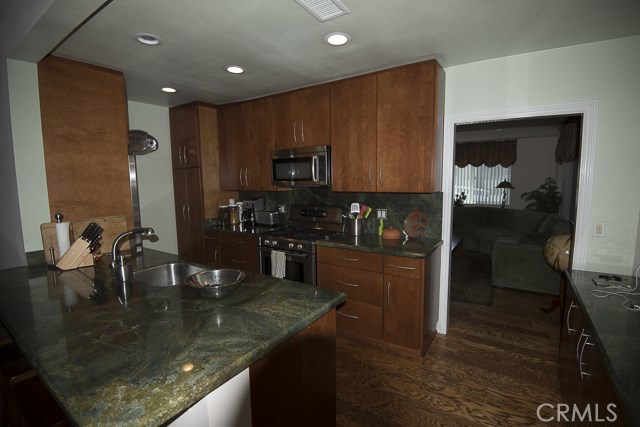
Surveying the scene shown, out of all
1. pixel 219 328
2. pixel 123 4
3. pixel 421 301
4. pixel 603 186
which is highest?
pixel 123 4

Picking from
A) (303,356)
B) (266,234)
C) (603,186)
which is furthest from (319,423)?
(603,186)

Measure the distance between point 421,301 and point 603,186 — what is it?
59.8 inches

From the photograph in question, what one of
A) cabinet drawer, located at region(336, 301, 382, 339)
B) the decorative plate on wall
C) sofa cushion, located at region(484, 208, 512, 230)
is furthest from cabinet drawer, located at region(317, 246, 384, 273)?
sofa cushion, located at region(484, 208, 512, 230)

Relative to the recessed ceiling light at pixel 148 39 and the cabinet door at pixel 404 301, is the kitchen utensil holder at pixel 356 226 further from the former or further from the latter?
the recessed ceiling light at pixel 148 39

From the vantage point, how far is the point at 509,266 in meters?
3.95

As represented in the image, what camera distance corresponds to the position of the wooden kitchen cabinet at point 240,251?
11.0ft

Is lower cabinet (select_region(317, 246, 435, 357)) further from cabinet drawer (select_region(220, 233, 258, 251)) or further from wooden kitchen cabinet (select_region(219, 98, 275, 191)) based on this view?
wooden kitchen cabinet (select_region(219, 98, 275, 191))

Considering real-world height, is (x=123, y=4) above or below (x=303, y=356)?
above

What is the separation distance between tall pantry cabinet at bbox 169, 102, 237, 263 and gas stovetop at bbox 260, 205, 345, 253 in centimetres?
104

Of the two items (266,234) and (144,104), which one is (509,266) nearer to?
(266,234)

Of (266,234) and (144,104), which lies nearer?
(266,234)

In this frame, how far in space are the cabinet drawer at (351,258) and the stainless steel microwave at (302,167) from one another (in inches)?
27.9

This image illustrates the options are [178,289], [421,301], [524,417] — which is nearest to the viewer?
[178,289]

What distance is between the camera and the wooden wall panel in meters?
2.18
